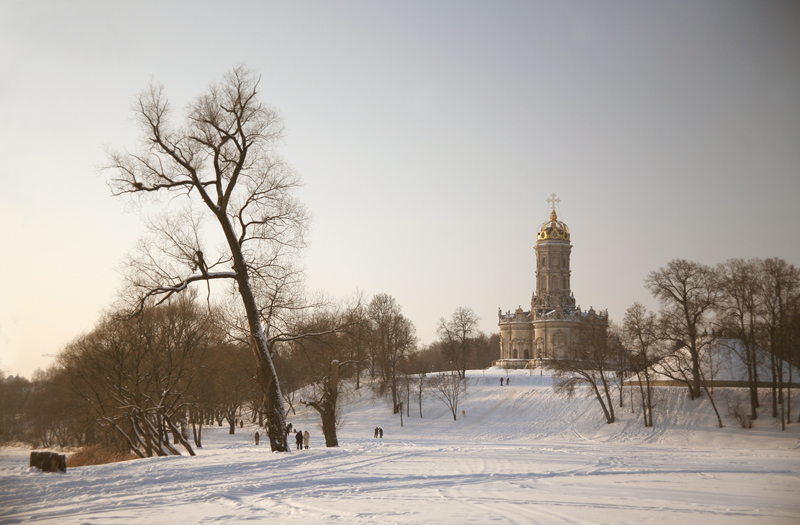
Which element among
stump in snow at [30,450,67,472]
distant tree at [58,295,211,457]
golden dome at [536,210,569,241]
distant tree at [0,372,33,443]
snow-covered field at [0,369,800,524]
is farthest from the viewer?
golden dome at [536,210,569,241]

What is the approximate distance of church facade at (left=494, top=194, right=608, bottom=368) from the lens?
94.6m

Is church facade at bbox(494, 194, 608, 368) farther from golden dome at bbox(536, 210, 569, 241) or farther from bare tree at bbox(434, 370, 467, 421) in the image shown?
bare tree at bbox(434, 370, 467, 421)

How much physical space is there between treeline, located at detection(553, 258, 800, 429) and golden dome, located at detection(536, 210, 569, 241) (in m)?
54.1

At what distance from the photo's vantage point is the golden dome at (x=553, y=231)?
4017 inches

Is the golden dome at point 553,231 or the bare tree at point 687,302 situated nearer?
the bare tree at point 687,302

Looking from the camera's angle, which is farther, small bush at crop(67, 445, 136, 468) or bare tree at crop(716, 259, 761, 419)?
bare tree at crop(716, 259, 761, 419)

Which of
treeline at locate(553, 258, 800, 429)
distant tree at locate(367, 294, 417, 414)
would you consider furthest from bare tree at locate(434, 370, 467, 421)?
treeline at locate(553, 258, 800, 429)

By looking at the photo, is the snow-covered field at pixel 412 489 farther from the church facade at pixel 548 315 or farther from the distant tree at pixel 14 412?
the church facade at pixel 548 315

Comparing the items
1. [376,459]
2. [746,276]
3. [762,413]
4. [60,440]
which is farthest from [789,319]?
[60,440]


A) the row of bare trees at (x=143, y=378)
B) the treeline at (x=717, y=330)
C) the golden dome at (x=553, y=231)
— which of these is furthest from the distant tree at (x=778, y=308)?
the golden dome at (x=553, y=231)

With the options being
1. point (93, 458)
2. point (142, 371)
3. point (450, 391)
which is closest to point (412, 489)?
point (93, 458)

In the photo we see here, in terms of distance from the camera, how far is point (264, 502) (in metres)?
11.1

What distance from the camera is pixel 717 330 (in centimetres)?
4253

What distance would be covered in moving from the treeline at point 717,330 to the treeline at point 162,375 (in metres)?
19.2
